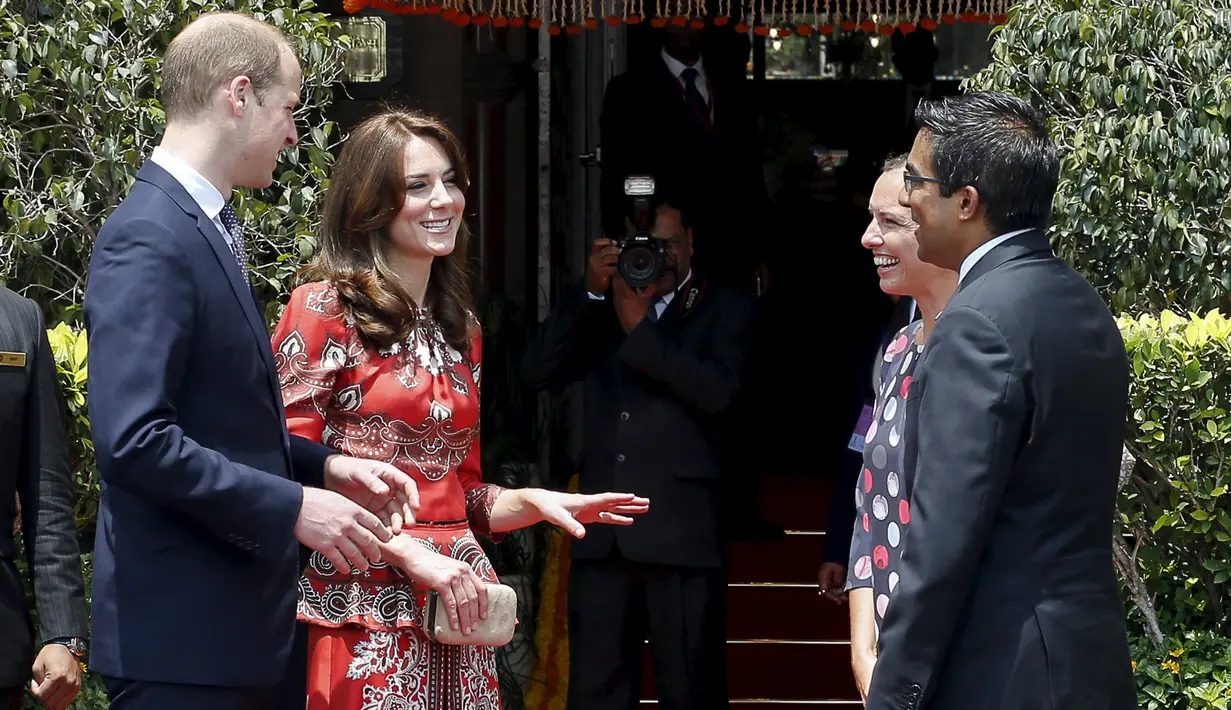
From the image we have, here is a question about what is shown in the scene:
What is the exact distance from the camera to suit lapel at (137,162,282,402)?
110 inches

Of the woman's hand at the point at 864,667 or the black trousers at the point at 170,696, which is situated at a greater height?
the black trousers at the point at 170,696

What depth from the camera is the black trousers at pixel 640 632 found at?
511cm

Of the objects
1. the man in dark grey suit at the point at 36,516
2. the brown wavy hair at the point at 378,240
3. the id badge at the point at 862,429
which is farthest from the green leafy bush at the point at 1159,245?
the man in dark grey suit at the point at 36,516

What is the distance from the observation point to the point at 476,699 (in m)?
3.42

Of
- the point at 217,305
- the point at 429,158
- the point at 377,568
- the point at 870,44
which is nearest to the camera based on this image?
the point at 217,305

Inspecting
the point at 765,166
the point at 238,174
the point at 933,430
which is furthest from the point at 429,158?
the point at 765,166

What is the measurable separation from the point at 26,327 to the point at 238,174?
0.85 m

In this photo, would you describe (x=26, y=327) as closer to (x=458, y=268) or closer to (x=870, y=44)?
(x=458, y=268)

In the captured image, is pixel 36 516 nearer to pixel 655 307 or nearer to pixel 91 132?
pixel 91 132

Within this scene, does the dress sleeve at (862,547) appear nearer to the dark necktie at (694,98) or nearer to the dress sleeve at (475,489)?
the dress sleeve at (475,489)

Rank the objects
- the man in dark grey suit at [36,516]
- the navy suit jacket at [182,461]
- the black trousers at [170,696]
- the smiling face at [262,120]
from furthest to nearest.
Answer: the man in dark grey suit at [36,516] < the smiling face at [262,120] < the black trousers at [170,696] < the navy suit jacket at [182,461]

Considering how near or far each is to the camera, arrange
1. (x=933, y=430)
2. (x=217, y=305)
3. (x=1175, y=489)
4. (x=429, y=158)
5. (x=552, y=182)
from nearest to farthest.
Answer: (x=933, y=430) < (x=217, y=305) < (x=429, y=158) < (x=1175, y=489) < (x=552, y=182)

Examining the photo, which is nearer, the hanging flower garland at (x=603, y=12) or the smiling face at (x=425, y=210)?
the smiling face at (x=425, y=210)

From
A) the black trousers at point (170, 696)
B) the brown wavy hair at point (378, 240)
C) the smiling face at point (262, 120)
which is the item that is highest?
the smiling face at point (262, 120)
